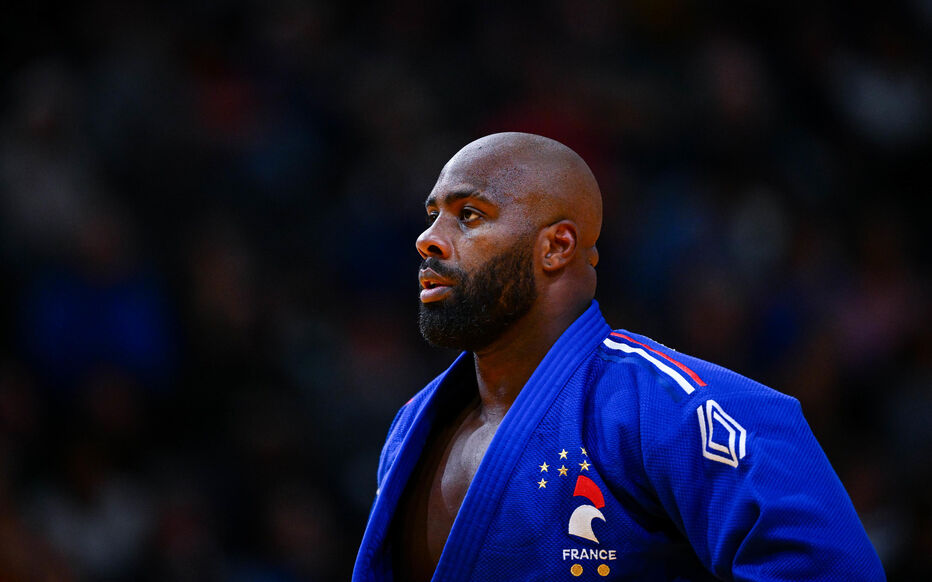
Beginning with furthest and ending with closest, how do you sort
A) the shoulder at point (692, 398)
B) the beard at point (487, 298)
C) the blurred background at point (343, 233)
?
the blurred background at point (343, 233), the beard at point (487, 298), the shoulder at point (692, 398)

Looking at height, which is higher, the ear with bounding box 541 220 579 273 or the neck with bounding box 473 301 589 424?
the ear with bounding box 541 220 579 273

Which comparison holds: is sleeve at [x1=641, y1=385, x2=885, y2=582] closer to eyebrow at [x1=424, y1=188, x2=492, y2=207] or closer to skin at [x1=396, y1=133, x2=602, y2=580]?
skin at [x1=396, y1=133, x2=602, y2=580]

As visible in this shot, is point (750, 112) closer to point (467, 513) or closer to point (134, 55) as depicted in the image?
→ point (134, 55)

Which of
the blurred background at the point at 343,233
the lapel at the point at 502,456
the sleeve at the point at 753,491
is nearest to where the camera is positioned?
the sleeve at the point at 753,491

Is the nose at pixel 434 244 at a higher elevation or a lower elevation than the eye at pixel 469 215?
lower

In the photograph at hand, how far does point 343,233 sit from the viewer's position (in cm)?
523

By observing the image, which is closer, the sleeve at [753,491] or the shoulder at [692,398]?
the sleeve at [753,491]

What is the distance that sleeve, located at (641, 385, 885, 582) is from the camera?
5.54ft

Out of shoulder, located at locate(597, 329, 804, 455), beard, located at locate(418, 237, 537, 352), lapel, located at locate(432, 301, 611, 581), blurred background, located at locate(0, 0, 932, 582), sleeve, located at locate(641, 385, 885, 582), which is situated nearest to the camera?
sleeve, located at locate(641, 385, 885, 582)

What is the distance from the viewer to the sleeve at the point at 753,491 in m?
1.69

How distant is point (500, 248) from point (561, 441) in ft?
1.40

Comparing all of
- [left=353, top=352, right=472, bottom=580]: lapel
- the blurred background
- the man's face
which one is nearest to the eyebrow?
the man's face

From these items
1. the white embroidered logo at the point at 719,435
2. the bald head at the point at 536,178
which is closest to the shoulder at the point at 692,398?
the white embroidered logo at the point at 719,435

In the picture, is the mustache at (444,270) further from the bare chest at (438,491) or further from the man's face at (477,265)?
the bare chest at (438,491)
